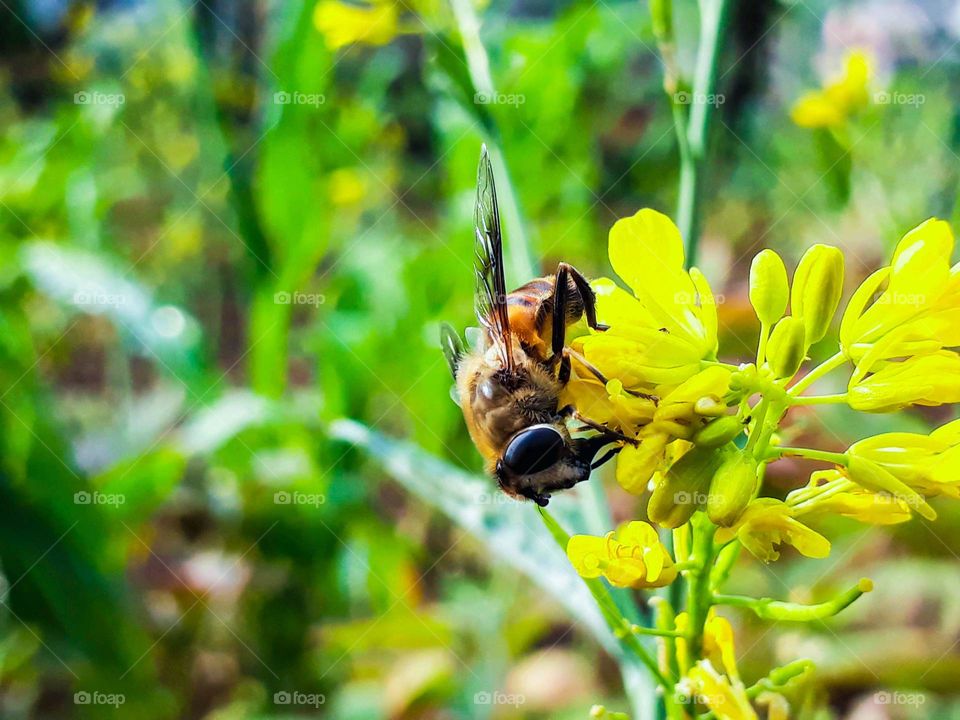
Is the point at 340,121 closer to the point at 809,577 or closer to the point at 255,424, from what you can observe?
the point at 255,424

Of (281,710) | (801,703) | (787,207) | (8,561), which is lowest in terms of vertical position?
(281,710)

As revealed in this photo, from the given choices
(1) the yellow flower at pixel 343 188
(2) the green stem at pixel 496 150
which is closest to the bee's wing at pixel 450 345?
(2) the green stem at pixel 496 150

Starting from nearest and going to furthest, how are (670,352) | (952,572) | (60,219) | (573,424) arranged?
(670,352) < (573,424) < (952,572) < (60,219)

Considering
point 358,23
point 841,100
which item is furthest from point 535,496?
point 841,100

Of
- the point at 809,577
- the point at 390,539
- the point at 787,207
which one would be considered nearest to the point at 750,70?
the point at 787,207

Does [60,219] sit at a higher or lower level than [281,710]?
higher

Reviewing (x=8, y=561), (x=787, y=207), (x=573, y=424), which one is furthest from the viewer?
(x=787, y=207)

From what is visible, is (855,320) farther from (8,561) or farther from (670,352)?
(8,561)

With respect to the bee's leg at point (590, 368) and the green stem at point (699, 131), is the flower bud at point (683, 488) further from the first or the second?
A: the green stem at point (699, 131)

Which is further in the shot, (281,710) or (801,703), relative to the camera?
(281,710)
